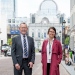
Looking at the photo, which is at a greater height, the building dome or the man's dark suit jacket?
the building dome

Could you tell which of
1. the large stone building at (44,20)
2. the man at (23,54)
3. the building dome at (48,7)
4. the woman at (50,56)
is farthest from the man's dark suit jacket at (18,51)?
the building dome at (48,7)

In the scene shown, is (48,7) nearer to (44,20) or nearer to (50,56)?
(44,20)

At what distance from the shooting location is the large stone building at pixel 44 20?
150250 millimetres

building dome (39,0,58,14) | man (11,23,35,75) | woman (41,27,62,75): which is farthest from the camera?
building dome (39,0,58,14)

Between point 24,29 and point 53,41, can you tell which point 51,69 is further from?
point 24,29

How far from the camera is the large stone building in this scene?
150250 millimetres

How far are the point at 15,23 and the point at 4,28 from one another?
4457cm

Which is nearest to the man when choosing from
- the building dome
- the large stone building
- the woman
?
the woman

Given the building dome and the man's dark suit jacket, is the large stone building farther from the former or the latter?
the man's dark suit jacket

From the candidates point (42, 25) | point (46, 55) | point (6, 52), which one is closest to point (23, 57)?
point (46, 55)

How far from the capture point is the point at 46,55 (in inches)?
350

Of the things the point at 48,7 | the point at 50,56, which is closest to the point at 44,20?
the point at 48,7

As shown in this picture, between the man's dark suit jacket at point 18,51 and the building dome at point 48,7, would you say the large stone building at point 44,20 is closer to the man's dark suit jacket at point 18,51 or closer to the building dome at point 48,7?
the building dome at point 48,7

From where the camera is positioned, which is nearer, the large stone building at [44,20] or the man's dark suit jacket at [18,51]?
the man's dark suit jacket at [18,51]
